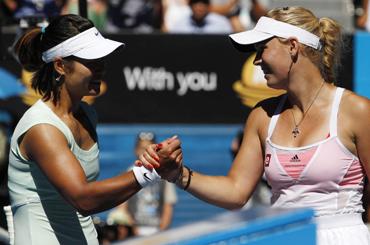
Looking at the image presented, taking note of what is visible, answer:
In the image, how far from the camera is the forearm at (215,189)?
395 centimetres

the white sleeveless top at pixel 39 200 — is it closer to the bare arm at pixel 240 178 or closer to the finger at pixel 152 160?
the finger at pixel 152 160

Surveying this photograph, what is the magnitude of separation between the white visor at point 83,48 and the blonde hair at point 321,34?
2.23ft

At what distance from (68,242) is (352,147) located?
3.76ft

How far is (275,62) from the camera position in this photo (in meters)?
3.85

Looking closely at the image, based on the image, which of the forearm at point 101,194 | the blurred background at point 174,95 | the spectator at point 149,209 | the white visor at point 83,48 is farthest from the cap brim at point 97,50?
the spectator at point 149,209

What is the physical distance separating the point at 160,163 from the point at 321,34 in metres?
0.83

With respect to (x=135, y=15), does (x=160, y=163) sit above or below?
above

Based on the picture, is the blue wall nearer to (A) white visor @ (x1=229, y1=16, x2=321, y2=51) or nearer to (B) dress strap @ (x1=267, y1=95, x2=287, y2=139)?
(B) dress strap @ (x1=267, y1=95, x2=287, y2=139)

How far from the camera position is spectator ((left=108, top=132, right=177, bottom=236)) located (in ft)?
28.8

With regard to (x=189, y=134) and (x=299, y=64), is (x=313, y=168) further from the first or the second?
(x=189, y=134)

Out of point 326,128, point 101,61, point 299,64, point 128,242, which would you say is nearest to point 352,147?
point 326,128

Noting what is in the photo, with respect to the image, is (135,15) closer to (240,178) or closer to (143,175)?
(240,178)

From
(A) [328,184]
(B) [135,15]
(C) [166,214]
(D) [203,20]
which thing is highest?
(A) [328,184]

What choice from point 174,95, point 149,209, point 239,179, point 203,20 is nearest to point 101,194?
point 239,179
